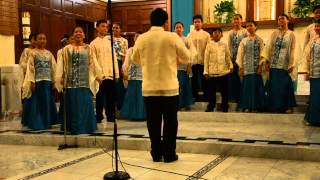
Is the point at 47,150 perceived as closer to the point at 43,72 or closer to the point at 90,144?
the point at 90,144

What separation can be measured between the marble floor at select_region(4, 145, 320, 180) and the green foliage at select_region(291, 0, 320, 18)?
460cm

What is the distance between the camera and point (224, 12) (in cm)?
876

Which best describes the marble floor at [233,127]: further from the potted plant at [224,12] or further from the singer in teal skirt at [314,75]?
the potted plant at [224,12]

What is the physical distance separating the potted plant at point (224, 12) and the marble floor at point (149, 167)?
4525 mm

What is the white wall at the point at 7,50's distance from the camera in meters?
8.30

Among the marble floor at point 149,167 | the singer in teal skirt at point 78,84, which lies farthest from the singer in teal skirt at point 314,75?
the singer in teal skirt at point 78,84

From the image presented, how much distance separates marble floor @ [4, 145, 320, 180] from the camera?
12.7ft

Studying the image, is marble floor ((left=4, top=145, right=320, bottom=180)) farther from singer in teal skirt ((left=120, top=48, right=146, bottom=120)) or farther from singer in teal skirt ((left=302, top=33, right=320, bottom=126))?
singer in teal skirt ((left=120, top=48, right=146, bottom=120))

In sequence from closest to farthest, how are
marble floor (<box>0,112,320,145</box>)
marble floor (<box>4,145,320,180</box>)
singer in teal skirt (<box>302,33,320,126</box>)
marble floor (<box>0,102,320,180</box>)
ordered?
marble floor (<box>4,145,320,180</box>) < marble floor (<box>0,102,320,180</box>) < marble floor (<box>0,112,320,145</box>) < singer in teal skirt (<box>302,33,320,126</box>)

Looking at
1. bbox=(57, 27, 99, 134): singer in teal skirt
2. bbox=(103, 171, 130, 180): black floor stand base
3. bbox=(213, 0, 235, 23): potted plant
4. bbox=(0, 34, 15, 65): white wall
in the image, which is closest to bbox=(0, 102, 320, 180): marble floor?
bbox=(103, 171, 130, 180): black floor stand base

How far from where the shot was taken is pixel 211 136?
17.5 ft

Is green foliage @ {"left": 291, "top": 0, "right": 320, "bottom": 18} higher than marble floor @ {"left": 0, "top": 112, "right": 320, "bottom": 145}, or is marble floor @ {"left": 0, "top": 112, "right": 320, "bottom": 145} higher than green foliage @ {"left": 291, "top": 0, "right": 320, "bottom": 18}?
green foliage @ {"left": 291, "top": 0, "right": 320, "bottom": 18}

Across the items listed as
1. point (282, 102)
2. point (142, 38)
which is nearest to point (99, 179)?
point (142, 38)

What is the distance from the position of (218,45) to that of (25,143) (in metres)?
3.30
